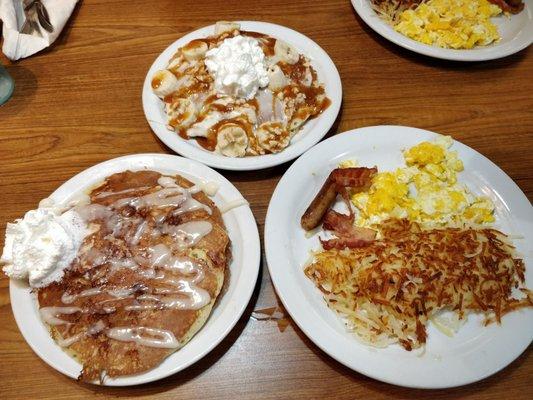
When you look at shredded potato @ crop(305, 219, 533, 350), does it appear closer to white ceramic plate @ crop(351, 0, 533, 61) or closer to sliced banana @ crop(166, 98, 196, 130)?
sliced banana @ crop(166, 98, 196, 130)

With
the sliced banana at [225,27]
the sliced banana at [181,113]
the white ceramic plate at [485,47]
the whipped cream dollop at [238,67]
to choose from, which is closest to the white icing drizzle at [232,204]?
the sliced banana at [181,113]

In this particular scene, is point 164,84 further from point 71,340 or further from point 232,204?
point 71,340

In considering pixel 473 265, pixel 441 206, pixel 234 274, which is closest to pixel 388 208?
pixel 441 206

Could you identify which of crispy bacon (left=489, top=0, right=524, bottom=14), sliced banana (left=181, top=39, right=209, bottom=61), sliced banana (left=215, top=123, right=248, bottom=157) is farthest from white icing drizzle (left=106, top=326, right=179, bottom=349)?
crispy bacon (left=489, top=0, right=524, bottom=14)

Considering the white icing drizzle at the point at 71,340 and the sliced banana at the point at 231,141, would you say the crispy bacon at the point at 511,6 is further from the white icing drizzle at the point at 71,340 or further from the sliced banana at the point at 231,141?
the white icing drizzle at the point at 71,340

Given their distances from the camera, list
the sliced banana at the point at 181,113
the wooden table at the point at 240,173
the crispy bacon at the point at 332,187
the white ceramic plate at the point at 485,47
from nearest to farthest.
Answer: the wooden table at the point at 240,173 → the crispy bacon at the point at 332,187 → the sliced banana at the point at 181,113 → the white ceramic plate at the point at 485,47

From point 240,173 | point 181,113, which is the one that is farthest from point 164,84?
point 240,173
